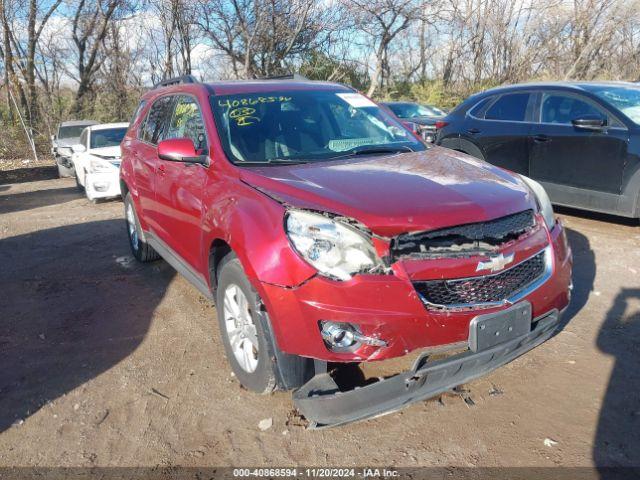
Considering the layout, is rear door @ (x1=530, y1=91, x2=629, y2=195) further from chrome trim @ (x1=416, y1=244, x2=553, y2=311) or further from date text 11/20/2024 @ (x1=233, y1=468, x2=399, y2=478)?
date text 11/20/2024 @ (x1=233, y1=468, x2=399, y2=478)

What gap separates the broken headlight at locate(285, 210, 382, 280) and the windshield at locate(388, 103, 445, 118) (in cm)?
1308

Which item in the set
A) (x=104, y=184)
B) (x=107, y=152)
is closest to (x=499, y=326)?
(x=104, y=184)

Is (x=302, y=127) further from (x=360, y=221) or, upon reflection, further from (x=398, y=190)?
(x=360, y=221)

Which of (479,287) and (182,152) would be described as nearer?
(479,287)

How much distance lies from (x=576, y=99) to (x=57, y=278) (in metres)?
6.13

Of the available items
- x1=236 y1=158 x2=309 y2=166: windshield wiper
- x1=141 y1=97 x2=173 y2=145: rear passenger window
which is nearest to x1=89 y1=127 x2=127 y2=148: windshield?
x1=141 y1=97 x2=173 y2=145: rear passenger window

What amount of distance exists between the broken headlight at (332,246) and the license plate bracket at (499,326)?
571mm

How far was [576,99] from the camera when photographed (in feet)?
21.5

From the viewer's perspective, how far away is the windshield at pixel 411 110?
1530 cm

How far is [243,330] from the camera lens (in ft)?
10.4

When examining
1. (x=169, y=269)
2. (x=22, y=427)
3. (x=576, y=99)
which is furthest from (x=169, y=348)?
(x=576, y=99)

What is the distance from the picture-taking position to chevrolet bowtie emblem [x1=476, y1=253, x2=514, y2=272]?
105 inches

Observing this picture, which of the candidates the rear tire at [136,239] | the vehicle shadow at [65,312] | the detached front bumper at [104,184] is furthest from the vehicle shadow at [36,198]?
the rear tire at [136,239]

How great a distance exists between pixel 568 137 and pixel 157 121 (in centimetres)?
459
